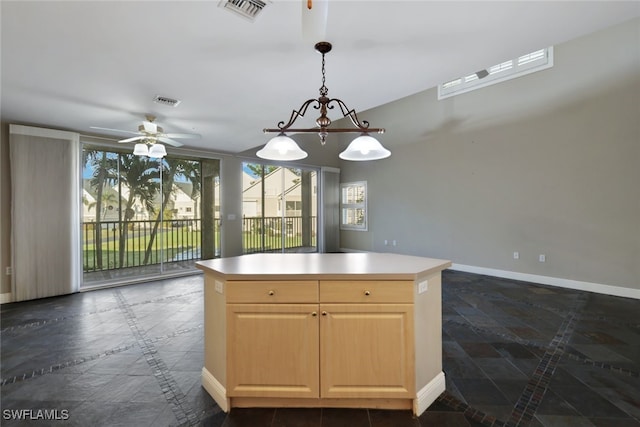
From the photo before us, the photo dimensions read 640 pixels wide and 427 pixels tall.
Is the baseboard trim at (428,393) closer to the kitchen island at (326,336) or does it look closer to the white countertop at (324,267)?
the kitchen island at (326,336)

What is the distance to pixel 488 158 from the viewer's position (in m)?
5.22

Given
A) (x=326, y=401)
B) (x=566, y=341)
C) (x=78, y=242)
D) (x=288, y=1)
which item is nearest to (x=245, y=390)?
(x=326, y=401)

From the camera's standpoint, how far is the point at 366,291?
1.71 metres

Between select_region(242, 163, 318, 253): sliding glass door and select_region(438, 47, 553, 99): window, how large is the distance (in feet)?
12.4

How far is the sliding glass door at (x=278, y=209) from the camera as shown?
6785mm

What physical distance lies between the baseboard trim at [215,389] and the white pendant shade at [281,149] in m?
1.54

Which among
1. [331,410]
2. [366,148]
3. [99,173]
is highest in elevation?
[99,173]

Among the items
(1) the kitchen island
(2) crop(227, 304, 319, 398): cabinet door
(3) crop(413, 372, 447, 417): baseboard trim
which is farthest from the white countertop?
(3) crop(413, 372, 447, 417): baseboard trim

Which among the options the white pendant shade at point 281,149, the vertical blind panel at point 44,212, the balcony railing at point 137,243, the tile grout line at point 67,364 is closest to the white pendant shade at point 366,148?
the white pendant shade at point 281,149

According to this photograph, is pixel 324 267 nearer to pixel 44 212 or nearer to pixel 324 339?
pixel 324 339

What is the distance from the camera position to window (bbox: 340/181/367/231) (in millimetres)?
7629

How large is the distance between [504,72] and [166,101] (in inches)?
211

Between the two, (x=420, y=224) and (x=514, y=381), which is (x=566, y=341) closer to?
(x=514, y=381)

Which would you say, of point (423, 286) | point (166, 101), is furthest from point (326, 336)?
point (166, 101)
